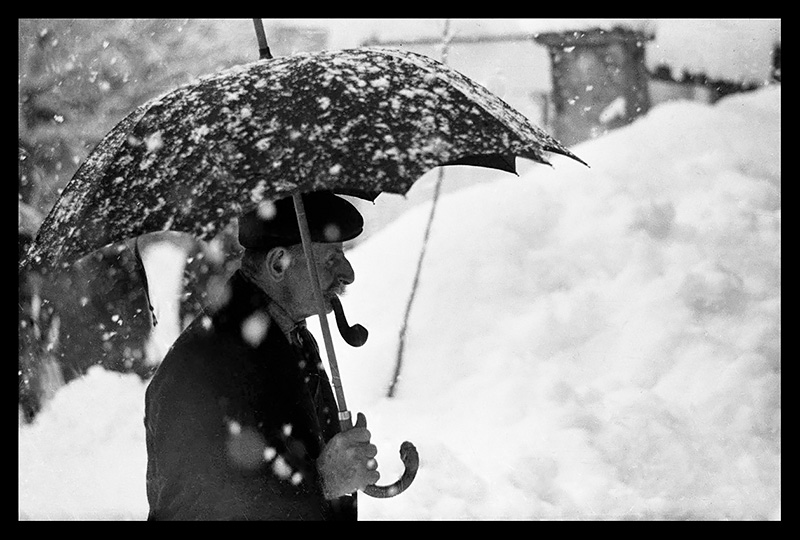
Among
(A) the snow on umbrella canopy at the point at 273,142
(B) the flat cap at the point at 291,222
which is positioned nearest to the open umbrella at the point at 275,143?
(A) the snow on umbrella canopy at the point at 273,142

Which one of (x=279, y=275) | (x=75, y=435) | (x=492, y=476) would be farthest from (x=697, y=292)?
(x=279, y=275)

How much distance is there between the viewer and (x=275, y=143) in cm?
204

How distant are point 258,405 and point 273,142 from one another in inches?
26.1

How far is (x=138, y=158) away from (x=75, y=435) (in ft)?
17.0

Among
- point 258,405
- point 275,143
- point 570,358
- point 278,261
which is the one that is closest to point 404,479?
point 258,405

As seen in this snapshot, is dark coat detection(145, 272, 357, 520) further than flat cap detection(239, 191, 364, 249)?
No

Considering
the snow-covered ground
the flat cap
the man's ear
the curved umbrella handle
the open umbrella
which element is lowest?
the snow-covered ground

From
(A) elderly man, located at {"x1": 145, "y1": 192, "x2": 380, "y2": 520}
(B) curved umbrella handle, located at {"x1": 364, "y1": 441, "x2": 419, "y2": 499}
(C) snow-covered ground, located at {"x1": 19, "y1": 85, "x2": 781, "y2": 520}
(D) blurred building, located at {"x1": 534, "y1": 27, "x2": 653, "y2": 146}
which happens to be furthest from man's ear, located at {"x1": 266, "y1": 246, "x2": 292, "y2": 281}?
(D) blurred building, located at {"x1": 534, "y1": 27, "x2": 653, "y2": 146}

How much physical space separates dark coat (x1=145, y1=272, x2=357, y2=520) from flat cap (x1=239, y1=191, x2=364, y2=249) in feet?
0.66

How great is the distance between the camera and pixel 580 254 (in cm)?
733

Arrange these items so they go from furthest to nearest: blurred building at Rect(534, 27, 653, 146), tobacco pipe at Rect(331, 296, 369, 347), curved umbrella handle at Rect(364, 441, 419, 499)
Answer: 1. blurred building at Rect(534, 27, 653, 146)
2. tobacco pipe at Rect(331, 296, 369, 347)
3. curved umbrella handle at Rect(364, 441, 419, 499)

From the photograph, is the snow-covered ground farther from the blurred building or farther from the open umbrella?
the open umbrella

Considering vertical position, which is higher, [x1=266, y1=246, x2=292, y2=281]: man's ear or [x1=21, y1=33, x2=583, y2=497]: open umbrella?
[x1=21, y1=33, x2=583, y2=497]: open umbrella

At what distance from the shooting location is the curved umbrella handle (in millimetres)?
2395
